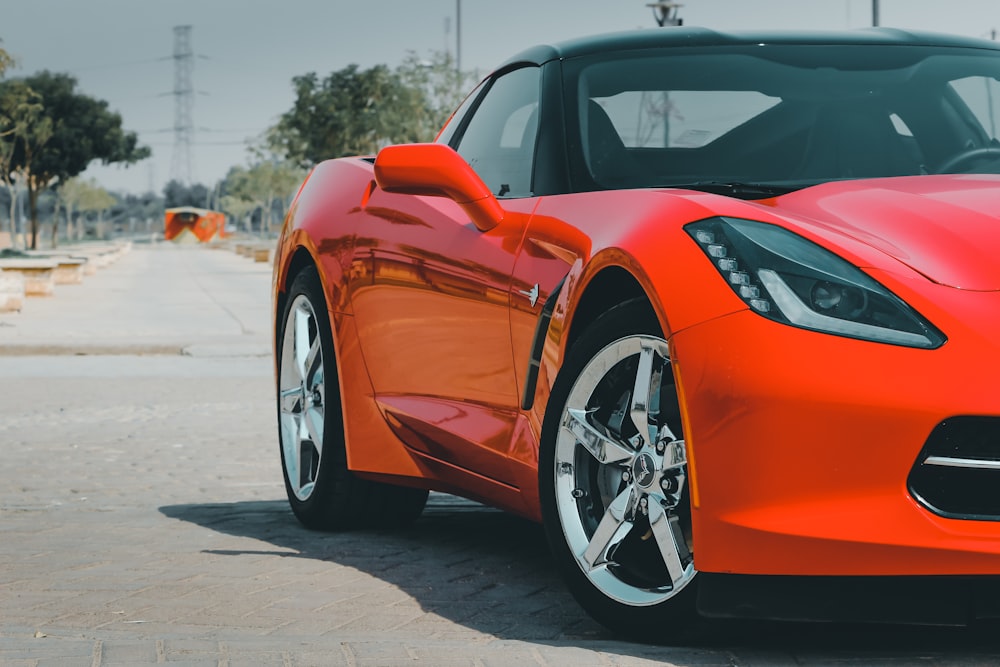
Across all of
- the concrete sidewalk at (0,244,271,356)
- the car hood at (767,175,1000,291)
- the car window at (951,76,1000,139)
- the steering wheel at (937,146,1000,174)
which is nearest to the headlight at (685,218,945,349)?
the car hood at (767,175,1000,291)

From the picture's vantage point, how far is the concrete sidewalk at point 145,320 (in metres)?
15.8

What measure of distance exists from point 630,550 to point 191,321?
17549 millimetres

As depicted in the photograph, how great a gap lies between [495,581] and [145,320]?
1682cm

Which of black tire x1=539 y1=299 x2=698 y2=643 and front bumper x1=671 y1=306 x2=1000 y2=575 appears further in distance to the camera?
black tire x1=539 y1=299 x2=698 y2=643

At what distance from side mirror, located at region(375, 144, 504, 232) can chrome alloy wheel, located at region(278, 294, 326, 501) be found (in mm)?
1296

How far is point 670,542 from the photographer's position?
11.5 feet

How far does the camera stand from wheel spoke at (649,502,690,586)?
3488 millimetres

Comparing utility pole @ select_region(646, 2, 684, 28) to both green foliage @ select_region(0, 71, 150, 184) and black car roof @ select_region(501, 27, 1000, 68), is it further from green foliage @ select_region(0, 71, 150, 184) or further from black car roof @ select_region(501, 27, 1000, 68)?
green foliage @ select_region(0, 71, 150, 184)

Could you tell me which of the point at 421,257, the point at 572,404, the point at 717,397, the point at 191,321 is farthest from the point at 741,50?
the point at 191,321

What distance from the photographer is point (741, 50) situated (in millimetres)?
4859

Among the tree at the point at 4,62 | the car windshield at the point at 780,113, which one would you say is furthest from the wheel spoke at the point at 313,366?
the tree at the point at 4,62

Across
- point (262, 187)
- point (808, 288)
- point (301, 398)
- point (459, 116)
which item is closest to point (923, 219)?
point (808, 288)

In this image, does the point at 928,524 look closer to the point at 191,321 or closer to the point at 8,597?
the point at 8,597

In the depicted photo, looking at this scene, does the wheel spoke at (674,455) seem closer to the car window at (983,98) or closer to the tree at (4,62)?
the car window at (983,98)
